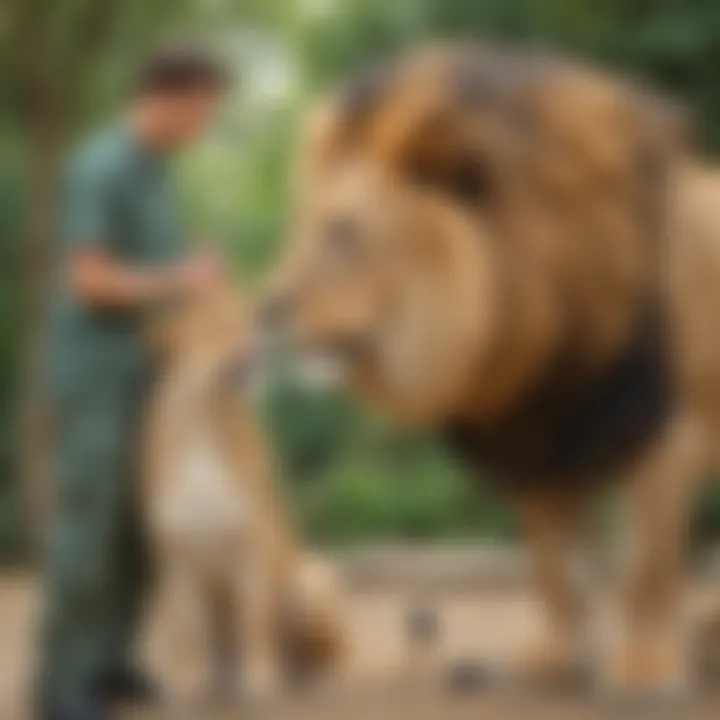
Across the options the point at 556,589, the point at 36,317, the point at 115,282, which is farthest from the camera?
the point at 36,317

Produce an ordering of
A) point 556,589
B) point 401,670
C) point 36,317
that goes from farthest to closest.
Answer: point 36,317, point 401,670, point 556,589

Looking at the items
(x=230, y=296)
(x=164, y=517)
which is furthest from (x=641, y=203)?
(x=164, y=517)

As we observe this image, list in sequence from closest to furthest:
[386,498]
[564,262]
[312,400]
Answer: [564,262] → [312,400] → [386,498]

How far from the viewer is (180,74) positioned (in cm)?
204

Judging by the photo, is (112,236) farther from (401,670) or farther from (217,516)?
(401,670)

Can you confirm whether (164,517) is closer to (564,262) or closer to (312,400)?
(312,400)

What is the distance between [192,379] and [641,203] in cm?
48

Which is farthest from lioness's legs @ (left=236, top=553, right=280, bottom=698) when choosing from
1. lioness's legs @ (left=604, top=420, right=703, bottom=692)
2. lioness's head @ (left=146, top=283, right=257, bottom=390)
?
lioness's legs @ (left=604, top=420, right=703, bottom=692)

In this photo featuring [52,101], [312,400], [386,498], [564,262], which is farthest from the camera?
[52,101]

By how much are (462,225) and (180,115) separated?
30 centimetres

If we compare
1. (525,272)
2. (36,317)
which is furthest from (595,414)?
(36,317)

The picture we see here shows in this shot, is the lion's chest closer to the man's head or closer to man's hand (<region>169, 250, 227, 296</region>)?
man's hand (<region>169, 250, 227, 296</region>)

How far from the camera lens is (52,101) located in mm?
2822

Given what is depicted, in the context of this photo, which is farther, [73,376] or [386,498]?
[386,498]
